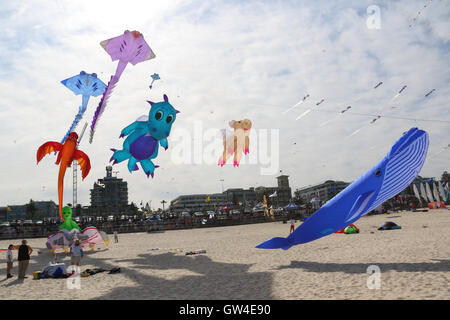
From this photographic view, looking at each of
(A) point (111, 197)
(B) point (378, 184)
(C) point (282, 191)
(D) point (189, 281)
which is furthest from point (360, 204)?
(C) point (282, 191)

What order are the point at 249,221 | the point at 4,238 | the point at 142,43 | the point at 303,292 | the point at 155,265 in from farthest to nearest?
the point at 249,221
the point at 4,238
the point at 142,43
the point at 155,265
the point at 303,292

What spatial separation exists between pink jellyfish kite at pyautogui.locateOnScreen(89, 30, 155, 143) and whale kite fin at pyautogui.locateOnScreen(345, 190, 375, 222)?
11.0 metres

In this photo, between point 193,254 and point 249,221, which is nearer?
point 193,254

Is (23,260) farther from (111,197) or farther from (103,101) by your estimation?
(111,197)

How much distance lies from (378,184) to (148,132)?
440 inches

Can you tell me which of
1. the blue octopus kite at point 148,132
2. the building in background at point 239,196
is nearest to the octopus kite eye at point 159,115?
the blue octopus kite at point 148,132

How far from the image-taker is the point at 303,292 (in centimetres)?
762

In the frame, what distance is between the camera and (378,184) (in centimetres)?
1102

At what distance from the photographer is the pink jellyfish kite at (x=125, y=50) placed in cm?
1467

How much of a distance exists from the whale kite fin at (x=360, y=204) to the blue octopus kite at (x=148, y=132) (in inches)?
384

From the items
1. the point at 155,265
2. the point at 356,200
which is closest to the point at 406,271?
the point at 356,200

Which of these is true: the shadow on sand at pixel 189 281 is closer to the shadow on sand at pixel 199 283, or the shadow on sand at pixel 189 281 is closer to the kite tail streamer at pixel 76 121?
the shadow on sand at pixel 199 283
